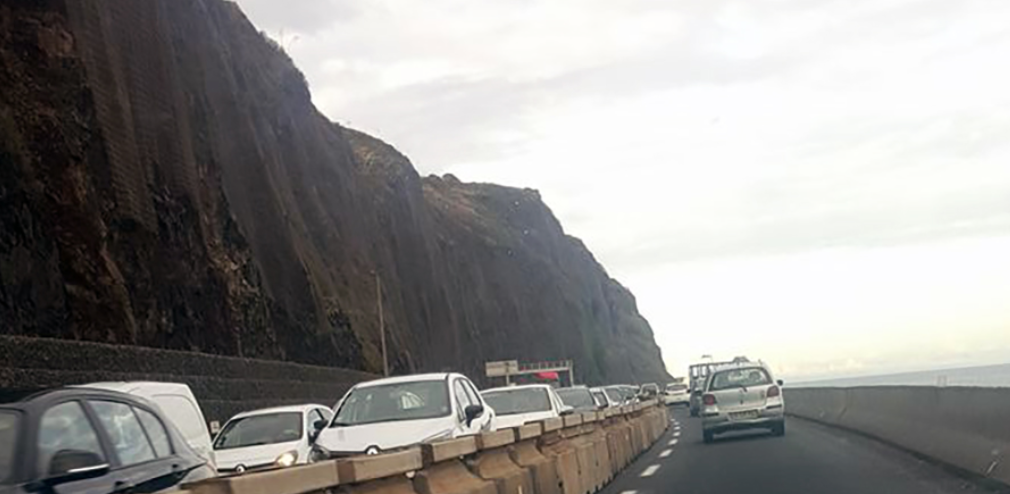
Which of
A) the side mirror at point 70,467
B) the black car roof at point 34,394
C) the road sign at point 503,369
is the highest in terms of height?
the road sign at point 503,369

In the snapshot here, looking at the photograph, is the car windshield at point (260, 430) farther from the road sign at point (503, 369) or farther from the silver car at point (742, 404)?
the road sign at point (503, 369)

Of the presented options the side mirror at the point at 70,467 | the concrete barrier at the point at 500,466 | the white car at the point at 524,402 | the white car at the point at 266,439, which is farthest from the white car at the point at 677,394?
the side mirror at the point at 70,467

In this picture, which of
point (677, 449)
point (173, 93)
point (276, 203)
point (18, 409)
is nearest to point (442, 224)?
point (276, 203)

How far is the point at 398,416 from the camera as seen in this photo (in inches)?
644

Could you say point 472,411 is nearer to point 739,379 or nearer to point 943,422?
point 943,422

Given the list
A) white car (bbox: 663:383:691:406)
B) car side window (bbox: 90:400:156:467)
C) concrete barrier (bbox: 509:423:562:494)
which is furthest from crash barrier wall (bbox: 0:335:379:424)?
white car (bbox: 663:383:691:406)

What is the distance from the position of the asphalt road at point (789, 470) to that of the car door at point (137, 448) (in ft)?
27.9

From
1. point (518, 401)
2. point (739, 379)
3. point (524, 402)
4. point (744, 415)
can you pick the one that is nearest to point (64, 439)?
point (524, 402)

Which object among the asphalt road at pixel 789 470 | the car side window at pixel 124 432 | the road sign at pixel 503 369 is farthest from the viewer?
the road sign at pixel 503 369

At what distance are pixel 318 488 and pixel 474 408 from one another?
9.38m

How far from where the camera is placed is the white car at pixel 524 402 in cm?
2248

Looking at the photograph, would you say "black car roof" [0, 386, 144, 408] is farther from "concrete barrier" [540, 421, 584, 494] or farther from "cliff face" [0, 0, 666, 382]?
"cliff face" [0, 0, 666, 382]

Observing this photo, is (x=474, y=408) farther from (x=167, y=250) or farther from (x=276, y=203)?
(x=276, y=203)

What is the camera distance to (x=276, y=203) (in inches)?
1690
